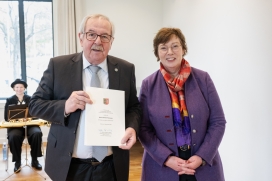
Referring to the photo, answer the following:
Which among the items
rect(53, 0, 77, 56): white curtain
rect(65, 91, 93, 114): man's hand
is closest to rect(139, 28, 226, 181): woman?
rect(65, 91, 93, 114): man's hand

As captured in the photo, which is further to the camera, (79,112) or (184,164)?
(184,164)

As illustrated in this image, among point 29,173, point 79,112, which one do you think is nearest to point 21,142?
point 29,173

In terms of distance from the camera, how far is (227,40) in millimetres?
3018

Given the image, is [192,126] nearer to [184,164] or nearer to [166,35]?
[184,164]

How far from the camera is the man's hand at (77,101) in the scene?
49.3 inches

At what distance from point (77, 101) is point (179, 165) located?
68cm

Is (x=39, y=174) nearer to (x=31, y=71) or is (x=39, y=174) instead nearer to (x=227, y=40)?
(x=31, y=71)

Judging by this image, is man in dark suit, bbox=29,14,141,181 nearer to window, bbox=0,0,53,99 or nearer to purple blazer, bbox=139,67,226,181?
purple blazer, bbox=139,67,226,181

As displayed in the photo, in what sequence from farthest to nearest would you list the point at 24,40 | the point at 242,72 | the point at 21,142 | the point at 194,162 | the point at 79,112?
the point at 24,40
the point at 21,142
the point at 242,72
the point at 194,162
the point at 79,112

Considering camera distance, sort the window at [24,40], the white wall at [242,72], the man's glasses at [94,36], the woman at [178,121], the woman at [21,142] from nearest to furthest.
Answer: the man's glasses at [94,36] < the woman at [178,121] < the white wall at [242,72] < the woman at [21,142] < the window at [24,40]

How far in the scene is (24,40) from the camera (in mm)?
5586

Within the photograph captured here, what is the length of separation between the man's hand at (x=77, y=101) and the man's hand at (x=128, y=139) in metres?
0.25

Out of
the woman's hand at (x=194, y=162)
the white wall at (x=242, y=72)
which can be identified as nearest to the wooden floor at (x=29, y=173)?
the white wall at (x=242, y=72)

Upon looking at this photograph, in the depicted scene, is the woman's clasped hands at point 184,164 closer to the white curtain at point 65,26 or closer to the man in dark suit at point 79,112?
the man in dark suit at point 79,112
